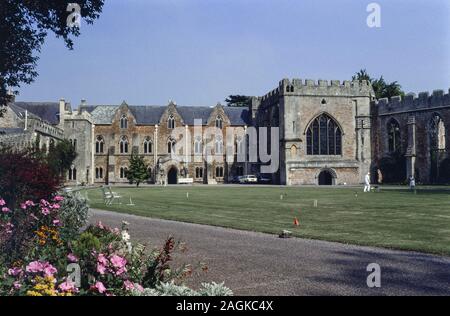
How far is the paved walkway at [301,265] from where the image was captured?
6637 mm

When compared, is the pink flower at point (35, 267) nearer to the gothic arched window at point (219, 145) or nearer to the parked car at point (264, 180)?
the parked car at point (264, 180)

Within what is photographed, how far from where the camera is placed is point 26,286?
5.04 m

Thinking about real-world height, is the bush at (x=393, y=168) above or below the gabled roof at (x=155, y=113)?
below

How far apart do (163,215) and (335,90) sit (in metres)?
41.0

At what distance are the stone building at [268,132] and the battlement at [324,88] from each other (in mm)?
117

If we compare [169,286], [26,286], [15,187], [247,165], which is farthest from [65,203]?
[247,165]

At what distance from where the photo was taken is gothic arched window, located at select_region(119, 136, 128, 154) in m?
67.4

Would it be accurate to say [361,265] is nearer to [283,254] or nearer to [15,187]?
[283,254]

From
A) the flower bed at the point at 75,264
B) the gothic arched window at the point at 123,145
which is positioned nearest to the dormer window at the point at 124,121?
the gothic arched window at the point at 123,145

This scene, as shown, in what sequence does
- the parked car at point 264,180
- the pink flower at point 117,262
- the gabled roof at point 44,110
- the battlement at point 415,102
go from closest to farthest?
1. the pink flower at point 117,262
2. the battlement at point 415,102
3. the parked car at point 264,180
4. the gabled roof at point 44,110

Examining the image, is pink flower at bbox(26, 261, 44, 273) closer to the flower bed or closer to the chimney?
the flower bed

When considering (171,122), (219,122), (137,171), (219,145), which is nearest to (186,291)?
(137,171)

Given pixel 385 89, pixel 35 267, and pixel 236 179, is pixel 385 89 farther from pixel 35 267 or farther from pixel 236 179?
pixel 35 267

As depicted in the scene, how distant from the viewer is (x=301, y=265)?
8273 mm
